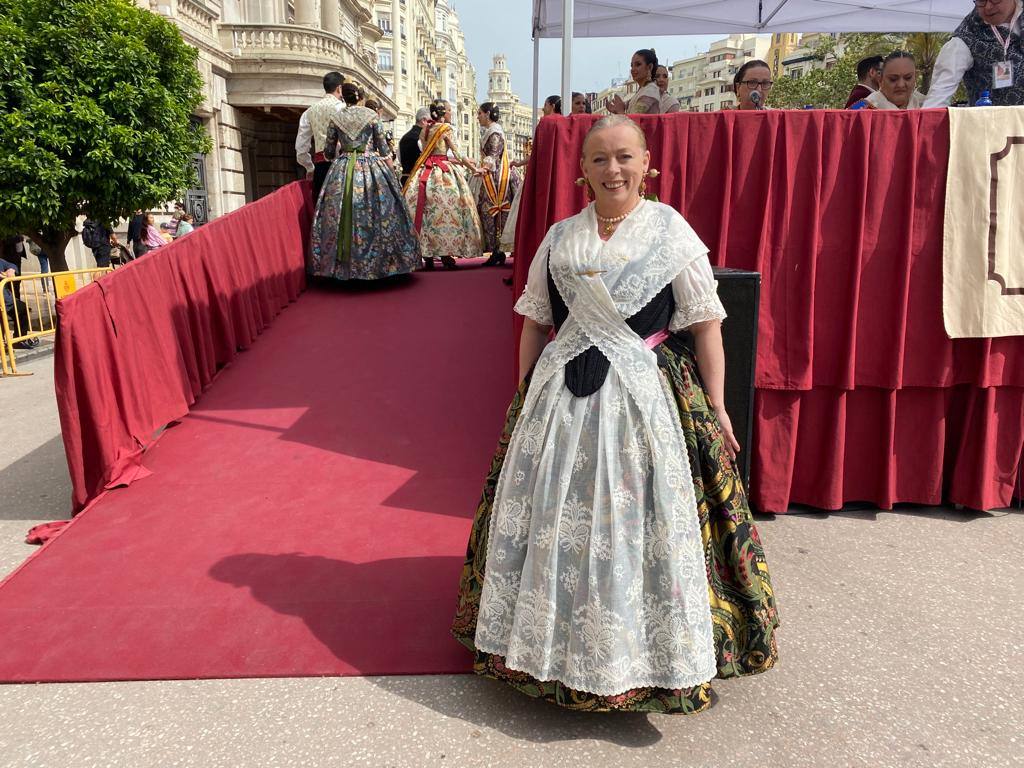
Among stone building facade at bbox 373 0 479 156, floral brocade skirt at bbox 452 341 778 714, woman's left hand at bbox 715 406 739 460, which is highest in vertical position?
stone building facade at bbox 373 0 479 156

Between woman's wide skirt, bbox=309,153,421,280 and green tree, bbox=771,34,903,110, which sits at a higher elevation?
green tree, bbox=771,34,903,110

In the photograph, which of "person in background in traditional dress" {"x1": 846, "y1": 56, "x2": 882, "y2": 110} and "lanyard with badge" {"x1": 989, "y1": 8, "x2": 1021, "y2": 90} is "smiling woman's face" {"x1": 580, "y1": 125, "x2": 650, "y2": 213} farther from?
"person in background in traditional dress" {"x1": 846, "y1": 56, "x2": 882, "y2": 110}

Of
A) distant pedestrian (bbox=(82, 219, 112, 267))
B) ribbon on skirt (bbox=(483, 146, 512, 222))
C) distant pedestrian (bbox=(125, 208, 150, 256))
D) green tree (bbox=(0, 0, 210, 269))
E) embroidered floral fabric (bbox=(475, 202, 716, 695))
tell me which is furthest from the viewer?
distant pedestrian (bbox=(125, 208, 150, 256))

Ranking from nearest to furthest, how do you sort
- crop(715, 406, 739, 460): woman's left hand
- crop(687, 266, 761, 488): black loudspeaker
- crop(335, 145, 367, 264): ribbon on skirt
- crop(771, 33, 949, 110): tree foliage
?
1. crop(715, 406, 739, 460): woman's left hand
2. crop(687, 266, 761, 488): black loudspeaker
3. crop(335, 145, 367, 264): ribbon on skirt
4. crop(771, 33, 949, 110): tree foliage

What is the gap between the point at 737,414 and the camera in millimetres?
2990

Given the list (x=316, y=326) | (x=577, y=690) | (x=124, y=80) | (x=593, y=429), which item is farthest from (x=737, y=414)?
(x=124, y=80)

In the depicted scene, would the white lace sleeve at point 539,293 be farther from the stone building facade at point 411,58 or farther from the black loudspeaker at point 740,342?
the stone building facade at point 411,58

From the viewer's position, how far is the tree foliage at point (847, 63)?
1883 cm

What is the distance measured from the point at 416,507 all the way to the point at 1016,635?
2.53 meters

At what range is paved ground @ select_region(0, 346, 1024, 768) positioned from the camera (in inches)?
78.8

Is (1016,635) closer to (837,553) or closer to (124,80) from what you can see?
(837,553)

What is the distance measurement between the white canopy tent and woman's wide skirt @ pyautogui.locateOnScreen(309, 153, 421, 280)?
A: 2.08m

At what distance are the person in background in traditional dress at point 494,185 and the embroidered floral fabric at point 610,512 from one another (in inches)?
240

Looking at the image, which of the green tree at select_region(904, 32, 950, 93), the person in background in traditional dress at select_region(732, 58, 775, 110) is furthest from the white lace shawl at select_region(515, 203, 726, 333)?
the green tree at select_region(904, 32, 950, 93)
